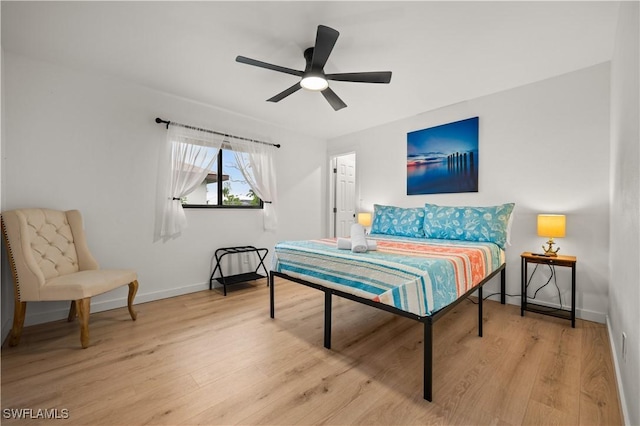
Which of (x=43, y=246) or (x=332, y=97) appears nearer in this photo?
(x=43, y=246)

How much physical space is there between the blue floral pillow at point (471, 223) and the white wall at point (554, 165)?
1.41 feet

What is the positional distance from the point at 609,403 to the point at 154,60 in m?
4.29

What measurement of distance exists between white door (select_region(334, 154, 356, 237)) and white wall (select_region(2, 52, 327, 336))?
204 centimetres

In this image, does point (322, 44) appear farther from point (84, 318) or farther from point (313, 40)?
point (84, 318)

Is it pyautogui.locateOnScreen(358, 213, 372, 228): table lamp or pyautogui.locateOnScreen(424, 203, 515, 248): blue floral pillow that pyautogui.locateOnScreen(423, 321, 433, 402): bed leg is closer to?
pyautogui.locateOnScreen(424, 203, 515, 248): blue floral pillow

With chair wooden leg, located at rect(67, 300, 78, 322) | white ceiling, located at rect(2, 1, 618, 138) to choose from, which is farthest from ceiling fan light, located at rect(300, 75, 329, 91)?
chair wooden leg, located at rect(67, 300, 78, 322)

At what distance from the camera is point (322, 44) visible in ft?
6.43

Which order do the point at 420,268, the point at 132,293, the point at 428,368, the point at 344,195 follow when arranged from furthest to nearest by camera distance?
the point at 344,195 → the point at 132,293 → the point at 420,268 → the point at 428,368

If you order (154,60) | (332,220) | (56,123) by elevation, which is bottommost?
(332,220)

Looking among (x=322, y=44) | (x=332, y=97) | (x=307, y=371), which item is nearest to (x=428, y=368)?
(x=307, y=371)

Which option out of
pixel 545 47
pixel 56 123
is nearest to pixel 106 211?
pixel 56 123

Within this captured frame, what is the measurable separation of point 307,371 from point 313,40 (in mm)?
2591

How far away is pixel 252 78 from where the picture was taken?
9.71 feet

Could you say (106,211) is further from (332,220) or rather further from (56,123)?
(332,220)
